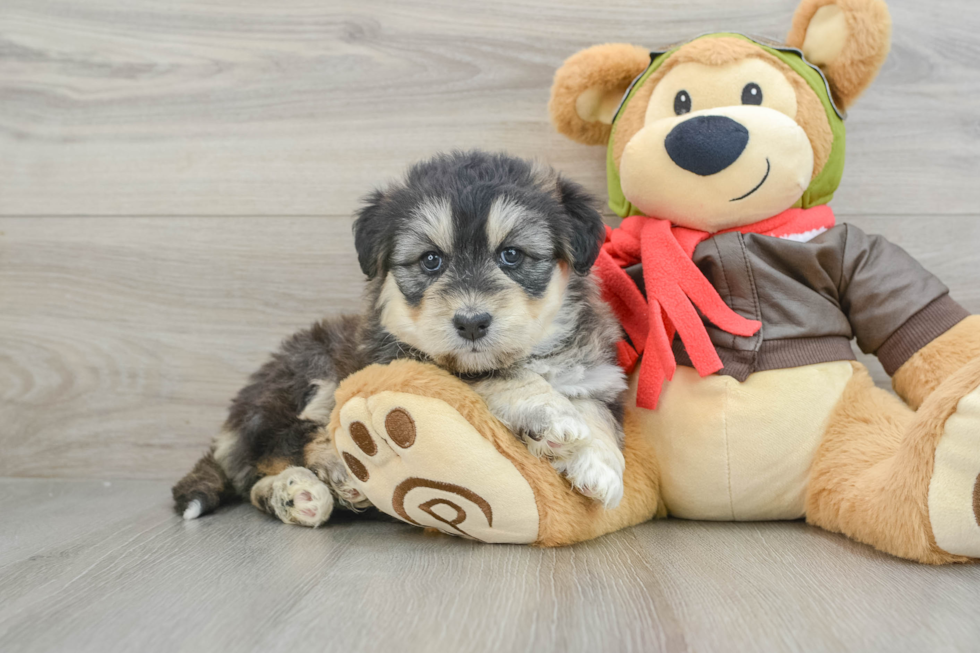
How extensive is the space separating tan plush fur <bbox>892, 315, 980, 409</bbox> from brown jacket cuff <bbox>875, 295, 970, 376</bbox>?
1 centimetres

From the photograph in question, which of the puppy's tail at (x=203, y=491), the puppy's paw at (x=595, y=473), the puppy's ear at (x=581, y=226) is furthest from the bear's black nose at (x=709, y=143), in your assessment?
the puppy's tail at (x=203, y=491)

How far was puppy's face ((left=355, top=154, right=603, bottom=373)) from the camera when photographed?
149 centimetres

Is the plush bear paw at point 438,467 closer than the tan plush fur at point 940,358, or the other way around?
the plush bear paw at point 438,467

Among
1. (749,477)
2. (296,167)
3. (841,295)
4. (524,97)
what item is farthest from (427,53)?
(749,477)

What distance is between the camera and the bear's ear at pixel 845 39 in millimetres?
1708

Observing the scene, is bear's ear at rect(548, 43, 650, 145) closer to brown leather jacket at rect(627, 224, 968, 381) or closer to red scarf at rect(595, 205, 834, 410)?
red scarf at rect(595, 205, 834, 410)

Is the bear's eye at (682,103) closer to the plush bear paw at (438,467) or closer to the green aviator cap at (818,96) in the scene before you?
the green aviator cap at (818,96)

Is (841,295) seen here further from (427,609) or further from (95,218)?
(95,218)

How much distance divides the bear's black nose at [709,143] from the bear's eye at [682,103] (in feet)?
0.38

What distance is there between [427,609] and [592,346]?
749mm

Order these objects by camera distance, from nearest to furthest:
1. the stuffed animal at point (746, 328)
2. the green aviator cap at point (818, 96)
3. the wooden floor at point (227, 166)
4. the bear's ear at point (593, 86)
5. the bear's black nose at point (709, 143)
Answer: the stuffed animal at point (746, 328)
the bear's black nose at point (709, 143)
the green aviator cap at point (818, 96)
the bear's ear at point (593, 86)
the wooden floor at point (227, 166)

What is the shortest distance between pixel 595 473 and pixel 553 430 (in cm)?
14

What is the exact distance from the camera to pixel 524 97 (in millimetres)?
2312

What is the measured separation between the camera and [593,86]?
1.93m
